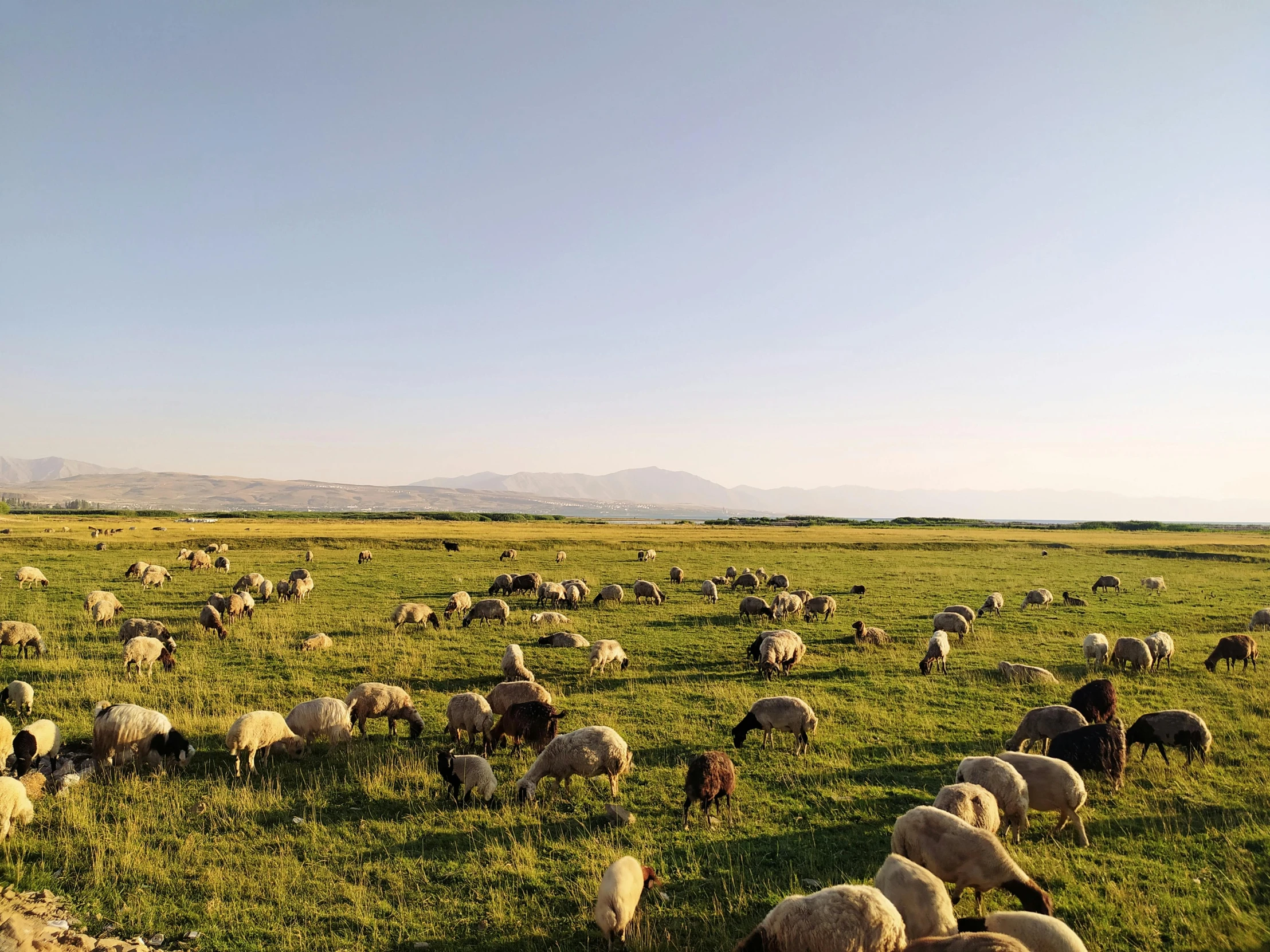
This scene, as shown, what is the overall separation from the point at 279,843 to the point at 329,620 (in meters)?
17.5

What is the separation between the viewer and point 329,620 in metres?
24.1

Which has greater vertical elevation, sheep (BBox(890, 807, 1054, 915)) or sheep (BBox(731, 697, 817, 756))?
sheep (BBox(890, 807, 1054, 915))

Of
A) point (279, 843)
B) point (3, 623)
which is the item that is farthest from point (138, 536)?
point (279, 843)

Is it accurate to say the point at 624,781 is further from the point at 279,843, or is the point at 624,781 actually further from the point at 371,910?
the point at 279,843

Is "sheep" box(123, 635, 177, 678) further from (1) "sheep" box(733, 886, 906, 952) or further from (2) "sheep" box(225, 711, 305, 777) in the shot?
(1) "sheep" box(733, 886, 906, 952)

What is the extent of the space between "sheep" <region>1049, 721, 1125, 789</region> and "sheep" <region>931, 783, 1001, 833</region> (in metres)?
3.33

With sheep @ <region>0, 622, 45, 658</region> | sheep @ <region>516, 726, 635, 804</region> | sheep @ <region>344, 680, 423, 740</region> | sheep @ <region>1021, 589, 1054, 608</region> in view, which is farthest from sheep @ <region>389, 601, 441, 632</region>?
sheep @ <region>1021, 589, 1054, 608</region>

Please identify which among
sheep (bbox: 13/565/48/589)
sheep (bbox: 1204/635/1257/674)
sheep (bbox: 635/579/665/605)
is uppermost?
sheep (bbox: 1204/635/1257/674)

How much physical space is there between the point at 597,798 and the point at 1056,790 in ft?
22.8

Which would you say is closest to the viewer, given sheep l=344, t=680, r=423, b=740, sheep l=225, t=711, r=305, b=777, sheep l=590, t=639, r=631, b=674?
sheep l=225, t=711, r=305, b=777

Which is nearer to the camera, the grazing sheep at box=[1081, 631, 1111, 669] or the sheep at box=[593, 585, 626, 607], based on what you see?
the grazing sheep at box=[1081, 631, 1111, 669]

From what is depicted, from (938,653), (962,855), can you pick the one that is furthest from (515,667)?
(938,653)

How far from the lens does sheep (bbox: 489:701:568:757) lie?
11789 millimetres

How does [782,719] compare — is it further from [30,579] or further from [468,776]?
[30,579]
